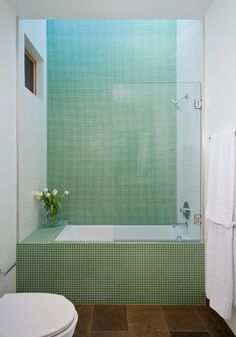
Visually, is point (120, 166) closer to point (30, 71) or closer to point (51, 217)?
point (51, 217)

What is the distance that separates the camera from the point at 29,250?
2.42 meters

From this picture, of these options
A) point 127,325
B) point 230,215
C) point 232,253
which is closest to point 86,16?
point 230,215

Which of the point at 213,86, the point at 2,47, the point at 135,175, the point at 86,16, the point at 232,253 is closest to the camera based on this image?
the point at 232,253

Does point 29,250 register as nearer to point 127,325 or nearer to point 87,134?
point 127,325

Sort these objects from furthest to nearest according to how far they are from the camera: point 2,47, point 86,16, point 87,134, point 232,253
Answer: point 87,134
point 86,16
point 2,47
point 232,253

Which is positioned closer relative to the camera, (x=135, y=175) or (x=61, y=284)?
(x=61, y=284)

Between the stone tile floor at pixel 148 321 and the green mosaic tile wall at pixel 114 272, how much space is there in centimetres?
8

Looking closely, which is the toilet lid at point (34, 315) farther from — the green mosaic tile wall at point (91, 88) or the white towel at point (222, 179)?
the green mosaic tile wall at point (91, 88)

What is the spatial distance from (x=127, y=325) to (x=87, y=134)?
195 cm

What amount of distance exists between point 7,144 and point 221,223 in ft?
5.55

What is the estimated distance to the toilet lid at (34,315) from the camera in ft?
4.39

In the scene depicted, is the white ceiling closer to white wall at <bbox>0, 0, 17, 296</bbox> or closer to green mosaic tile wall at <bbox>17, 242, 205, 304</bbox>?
white wall at <bbox>0, 0, 17, 296</bbox>

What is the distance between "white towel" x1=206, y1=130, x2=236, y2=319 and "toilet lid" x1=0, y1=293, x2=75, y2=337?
941mm

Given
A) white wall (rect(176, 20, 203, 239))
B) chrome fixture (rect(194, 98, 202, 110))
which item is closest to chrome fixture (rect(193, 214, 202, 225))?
white wall (rect(176, 20, 203, 239))
